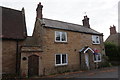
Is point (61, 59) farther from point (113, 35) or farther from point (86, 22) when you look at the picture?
point (113, 35)

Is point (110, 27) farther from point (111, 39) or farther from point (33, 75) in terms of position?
point (33, 75)

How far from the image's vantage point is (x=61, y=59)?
1400 cm

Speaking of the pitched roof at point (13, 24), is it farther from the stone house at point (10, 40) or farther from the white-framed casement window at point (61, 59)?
the white-framed casement window at point (61, 59)

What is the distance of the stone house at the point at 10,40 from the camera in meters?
11.8

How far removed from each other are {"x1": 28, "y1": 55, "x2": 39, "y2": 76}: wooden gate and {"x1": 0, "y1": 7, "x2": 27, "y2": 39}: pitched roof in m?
3.01

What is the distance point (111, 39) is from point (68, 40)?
20.8 meters

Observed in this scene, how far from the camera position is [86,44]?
55.4ft

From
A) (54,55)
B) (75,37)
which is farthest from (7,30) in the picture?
(75,37)

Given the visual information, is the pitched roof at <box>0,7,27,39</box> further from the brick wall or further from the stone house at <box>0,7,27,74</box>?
the brick wall

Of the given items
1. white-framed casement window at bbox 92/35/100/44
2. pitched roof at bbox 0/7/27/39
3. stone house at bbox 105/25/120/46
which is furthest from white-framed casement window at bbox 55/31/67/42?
stone house at bbox 105/25/120/46

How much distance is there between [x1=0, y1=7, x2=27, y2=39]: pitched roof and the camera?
12.8 m

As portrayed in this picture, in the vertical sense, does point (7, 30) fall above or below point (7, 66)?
above

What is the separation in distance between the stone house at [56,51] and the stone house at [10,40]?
4.48ft

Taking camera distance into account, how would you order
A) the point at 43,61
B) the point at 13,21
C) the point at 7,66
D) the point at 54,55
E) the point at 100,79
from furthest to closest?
the point at 13,21, the point at 54,55, the point at 43,61, the point at 7,66, the point at 100,79
